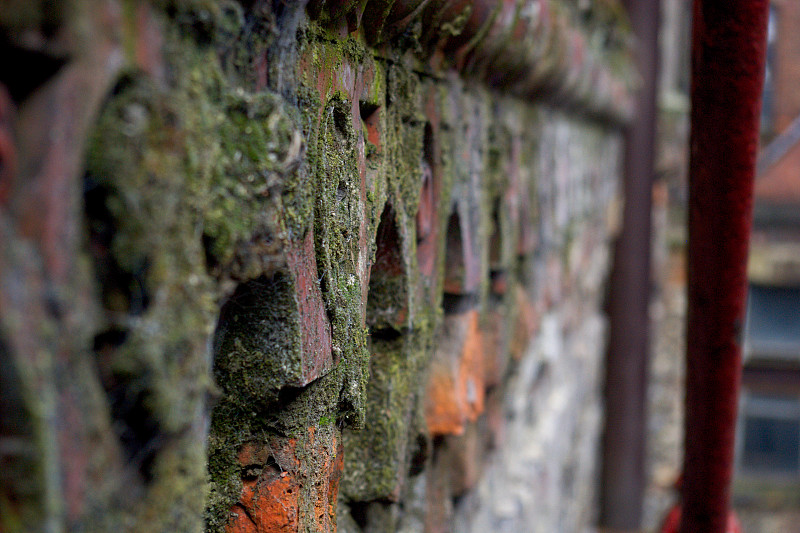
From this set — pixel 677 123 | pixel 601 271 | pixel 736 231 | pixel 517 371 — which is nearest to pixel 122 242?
pixel 736 231

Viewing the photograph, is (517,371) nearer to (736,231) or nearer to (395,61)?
(736,231)

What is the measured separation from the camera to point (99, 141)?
14.0 inches

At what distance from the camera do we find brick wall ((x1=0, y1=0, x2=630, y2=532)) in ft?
1.08

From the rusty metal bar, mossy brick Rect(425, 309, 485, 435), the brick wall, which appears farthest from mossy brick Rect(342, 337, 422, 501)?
the rusty metal bar

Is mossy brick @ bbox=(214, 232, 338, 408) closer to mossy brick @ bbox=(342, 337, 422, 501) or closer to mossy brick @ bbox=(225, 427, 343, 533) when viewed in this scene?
mossy brick @ bbox=(225, 427, 343, 533)

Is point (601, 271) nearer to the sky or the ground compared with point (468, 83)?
nearer to the ground

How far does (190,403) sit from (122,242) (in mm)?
98

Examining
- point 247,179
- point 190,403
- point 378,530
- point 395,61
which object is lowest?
point 378,530

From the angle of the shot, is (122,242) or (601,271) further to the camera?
(601,271)

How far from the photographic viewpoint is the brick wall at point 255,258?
1.08 feet

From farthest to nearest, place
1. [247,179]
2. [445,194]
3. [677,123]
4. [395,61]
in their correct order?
1. [677,123]
2. [445,194]
3. [395,61]
4. [247,179]

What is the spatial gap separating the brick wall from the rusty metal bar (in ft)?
10.5

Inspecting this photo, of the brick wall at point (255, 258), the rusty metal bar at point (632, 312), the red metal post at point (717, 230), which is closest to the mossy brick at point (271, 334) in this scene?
the brick wall at point (255, 258)

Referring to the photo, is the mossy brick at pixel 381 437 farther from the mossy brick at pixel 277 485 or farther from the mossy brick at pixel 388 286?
the mossy brick at pixel 277 485
